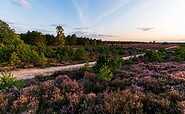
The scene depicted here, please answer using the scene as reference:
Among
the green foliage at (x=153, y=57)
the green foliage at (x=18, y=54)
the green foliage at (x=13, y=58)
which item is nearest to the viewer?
the green foliage at (x=13, y=58)

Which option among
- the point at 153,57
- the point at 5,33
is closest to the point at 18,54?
the point at 153,57

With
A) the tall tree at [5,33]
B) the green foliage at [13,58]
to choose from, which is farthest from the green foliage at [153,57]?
the tall tree at [5,33]

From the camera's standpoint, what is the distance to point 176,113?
2.33 metres

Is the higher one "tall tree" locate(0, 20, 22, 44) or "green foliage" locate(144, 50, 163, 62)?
"tall tree" locate(0, 20, 22, 44)

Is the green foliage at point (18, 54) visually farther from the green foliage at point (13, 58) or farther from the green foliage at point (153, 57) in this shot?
the green foliage at point (153, 57)

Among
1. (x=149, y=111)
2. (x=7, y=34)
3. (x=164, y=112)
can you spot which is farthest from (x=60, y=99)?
(x=7, y=34)

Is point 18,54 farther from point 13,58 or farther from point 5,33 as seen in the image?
point 5,33

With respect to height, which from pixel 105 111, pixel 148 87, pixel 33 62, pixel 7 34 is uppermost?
pixel 7 34

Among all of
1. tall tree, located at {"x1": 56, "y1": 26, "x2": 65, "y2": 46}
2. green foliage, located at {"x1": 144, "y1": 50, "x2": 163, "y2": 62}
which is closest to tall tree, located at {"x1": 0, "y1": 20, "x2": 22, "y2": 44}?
tall tree, located at {"x1": 56, "y1": 26, "x2": 65, "y2": 46}

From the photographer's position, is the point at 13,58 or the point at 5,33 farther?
the point at 5,33

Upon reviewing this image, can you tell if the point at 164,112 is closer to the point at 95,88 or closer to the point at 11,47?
the point at 95,88

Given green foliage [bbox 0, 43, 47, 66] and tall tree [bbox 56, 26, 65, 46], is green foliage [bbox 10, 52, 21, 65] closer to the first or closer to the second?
green foliage [bbox 0, 43, 47, 66]

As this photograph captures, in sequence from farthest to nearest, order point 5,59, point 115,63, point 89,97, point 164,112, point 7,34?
point 7,34
point 5,59
point 115,63
point 89,97
point 164,112

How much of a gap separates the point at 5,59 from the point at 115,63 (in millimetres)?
14596
